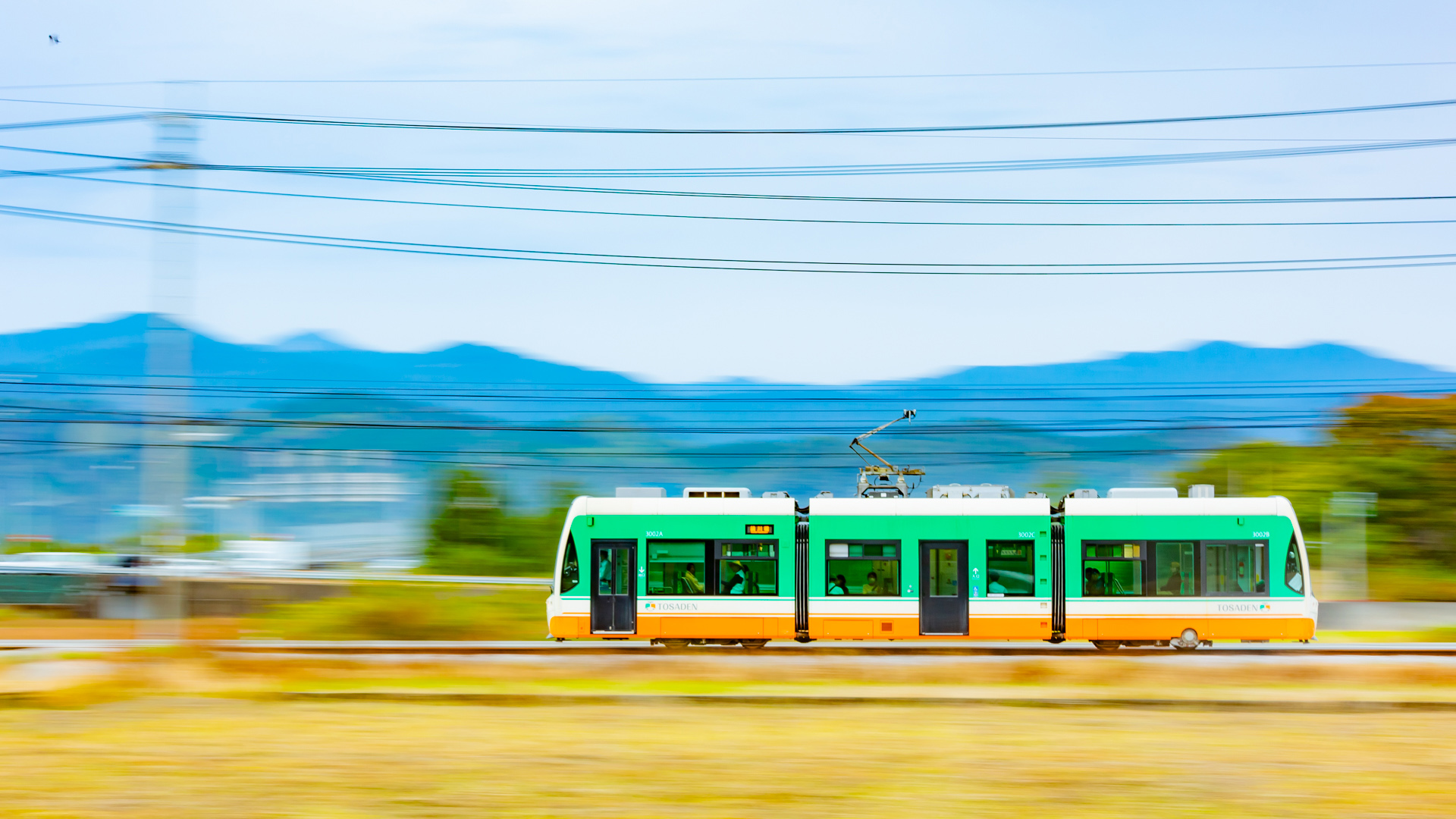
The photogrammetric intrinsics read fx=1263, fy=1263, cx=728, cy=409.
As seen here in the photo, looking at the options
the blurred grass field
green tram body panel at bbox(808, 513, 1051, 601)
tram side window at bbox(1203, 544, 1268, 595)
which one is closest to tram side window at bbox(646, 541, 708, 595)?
green tram body panel at bbox(808, 513, 1051, 601)

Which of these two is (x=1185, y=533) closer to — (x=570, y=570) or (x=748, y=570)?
(x=748, y=570)

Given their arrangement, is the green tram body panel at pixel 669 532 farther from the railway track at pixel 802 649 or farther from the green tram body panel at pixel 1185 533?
the green tram body panel at pixel 1185 533

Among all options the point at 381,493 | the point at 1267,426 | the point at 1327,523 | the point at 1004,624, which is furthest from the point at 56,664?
the point at 381,493

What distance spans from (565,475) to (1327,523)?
81.4 ft

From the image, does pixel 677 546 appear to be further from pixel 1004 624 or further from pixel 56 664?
pixel 56 664

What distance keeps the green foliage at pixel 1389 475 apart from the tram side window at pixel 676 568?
1044 inches

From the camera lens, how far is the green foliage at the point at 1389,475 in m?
42.5

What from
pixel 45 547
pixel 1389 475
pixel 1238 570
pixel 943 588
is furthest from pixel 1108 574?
pixel 45 547

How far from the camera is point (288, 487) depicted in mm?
88750

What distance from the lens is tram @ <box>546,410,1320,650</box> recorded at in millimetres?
21922

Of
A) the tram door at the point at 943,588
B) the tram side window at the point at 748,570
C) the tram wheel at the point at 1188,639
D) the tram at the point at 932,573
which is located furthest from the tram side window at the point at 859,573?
the tram wheel at the point at 1188,639

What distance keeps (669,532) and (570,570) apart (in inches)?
73.0

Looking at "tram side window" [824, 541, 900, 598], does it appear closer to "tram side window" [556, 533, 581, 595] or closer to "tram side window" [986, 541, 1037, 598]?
"tram side window" [986, 541, 1037, 598]

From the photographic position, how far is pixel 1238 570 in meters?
22.1
